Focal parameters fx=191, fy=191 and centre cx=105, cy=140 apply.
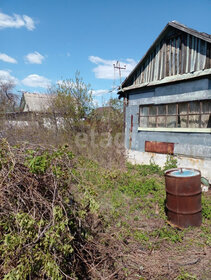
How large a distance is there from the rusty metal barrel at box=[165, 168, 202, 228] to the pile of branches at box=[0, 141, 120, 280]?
2.15m

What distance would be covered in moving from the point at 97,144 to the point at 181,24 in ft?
23.0

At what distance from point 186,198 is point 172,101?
15.1 ft

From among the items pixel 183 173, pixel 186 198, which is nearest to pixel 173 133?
pixel 183 173

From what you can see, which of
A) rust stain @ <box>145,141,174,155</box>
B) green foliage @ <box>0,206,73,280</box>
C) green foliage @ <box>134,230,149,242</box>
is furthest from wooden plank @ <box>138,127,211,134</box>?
green foliage @ <box>0,206,73,280</box>

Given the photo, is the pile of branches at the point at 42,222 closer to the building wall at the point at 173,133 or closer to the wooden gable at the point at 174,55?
the building wall at the point at 173,133

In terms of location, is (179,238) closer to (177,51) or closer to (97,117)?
(177,51)

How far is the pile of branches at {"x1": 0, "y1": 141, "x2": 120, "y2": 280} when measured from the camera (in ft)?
6.75

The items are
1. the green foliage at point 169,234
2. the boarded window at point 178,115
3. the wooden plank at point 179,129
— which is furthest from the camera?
the boarded window at point 178,115

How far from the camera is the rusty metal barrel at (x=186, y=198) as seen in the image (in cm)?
438

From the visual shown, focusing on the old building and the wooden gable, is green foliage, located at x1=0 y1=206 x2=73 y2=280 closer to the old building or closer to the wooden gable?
the old building

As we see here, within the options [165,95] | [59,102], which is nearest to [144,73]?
[165,95]

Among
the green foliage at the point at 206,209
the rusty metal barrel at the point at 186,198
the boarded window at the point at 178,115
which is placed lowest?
the green foliage at the point at 206,209

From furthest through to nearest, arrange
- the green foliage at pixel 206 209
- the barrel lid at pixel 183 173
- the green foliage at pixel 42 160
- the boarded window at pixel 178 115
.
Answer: the boarded window at pixel 178 115 → the green foliage at pixel 206 209 → the barrel lid at pixel 183 173 → the green foliage at pixel 42 160

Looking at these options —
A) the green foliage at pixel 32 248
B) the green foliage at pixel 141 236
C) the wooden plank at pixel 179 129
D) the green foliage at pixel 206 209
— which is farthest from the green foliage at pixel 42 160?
the wooden plank at pixel 179 129
